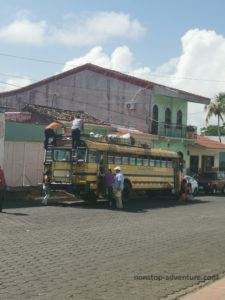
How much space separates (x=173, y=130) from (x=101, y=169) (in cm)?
1963

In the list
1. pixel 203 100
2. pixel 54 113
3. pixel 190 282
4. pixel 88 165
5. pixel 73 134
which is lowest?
pixel 190 282

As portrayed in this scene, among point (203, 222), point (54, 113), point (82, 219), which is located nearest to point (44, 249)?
point (82, 219)

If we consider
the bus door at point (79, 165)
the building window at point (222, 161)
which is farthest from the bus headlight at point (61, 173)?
the building window at point (222, 161)

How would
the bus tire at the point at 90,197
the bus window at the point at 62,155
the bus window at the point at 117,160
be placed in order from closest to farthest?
the bus window at the point at 62,155, the bus tire at the point at 90,197, the bus window at the point at 117,160

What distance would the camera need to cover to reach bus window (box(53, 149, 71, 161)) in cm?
1841

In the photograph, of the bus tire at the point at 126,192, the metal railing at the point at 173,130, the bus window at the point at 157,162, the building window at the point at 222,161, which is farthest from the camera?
the building window at the point at 222,161

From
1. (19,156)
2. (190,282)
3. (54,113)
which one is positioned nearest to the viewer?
(190,282)

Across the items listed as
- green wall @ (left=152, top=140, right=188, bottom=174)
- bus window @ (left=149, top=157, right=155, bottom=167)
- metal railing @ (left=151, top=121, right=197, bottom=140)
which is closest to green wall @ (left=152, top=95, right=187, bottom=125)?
metal railing @ (left=151, top=121, right=197, bottom=140)

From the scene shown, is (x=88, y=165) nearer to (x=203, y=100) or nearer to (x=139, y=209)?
(x=139, y=209)

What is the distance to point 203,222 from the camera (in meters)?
14.1

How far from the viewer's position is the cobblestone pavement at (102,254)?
6.19m

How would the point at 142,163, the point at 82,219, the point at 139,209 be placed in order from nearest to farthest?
1. the point at 82,219
2. the point at 139,209
3. the point at 142,163

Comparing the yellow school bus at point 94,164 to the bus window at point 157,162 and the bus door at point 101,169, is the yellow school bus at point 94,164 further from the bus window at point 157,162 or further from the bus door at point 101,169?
the bus window at point 157,162

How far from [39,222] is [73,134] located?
612cm
